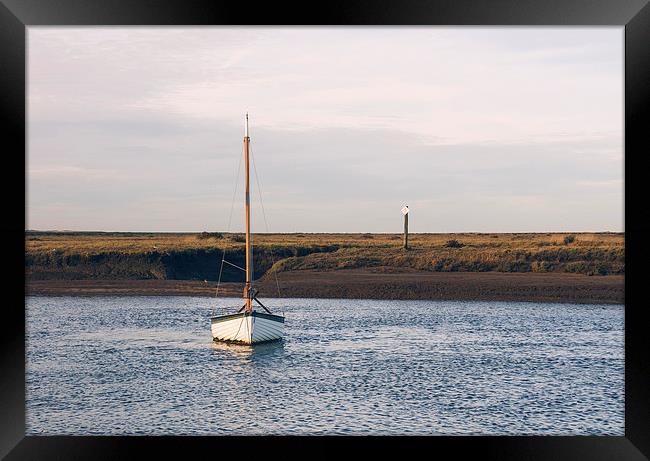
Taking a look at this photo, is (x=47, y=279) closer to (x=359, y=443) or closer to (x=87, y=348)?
(x=87, y=348)

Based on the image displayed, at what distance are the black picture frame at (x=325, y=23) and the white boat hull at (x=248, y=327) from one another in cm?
1645

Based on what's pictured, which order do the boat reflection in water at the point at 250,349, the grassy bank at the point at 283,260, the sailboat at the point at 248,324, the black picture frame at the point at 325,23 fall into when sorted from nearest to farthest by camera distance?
the black picture frame at the point at 325,23 → the boat reflection in water at the point at 250,349 → the sailboat at the point at 248,324 → the grassy bank at the point at 283,260

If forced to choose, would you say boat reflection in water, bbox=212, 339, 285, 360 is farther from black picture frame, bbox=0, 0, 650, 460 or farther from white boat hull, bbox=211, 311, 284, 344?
black picture frame, bbox=0, 0, 650, 460

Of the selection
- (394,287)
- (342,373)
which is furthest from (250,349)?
(394,287)

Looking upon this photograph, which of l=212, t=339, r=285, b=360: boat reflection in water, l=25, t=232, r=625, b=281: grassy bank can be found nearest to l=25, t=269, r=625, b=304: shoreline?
l=25, t=232, r=625, b=281: grassy bank

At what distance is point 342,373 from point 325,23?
14.4 meters

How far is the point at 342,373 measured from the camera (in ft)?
65.9

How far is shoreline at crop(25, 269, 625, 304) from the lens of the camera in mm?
35875

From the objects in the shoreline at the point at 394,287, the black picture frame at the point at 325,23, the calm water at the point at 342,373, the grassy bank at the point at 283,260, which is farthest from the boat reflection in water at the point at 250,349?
the grassy bank at the point at 283,260

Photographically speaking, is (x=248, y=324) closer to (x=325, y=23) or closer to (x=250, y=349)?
(x=250, y=349)

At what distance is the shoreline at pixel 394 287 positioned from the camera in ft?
118

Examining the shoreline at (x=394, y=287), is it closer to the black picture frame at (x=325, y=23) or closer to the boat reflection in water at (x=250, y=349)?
the boat reflection in water at (x=250, y=349)

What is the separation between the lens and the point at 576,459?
21.4ft

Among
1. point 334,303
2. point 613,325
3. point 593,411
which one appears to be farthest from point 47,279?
point 593,411
